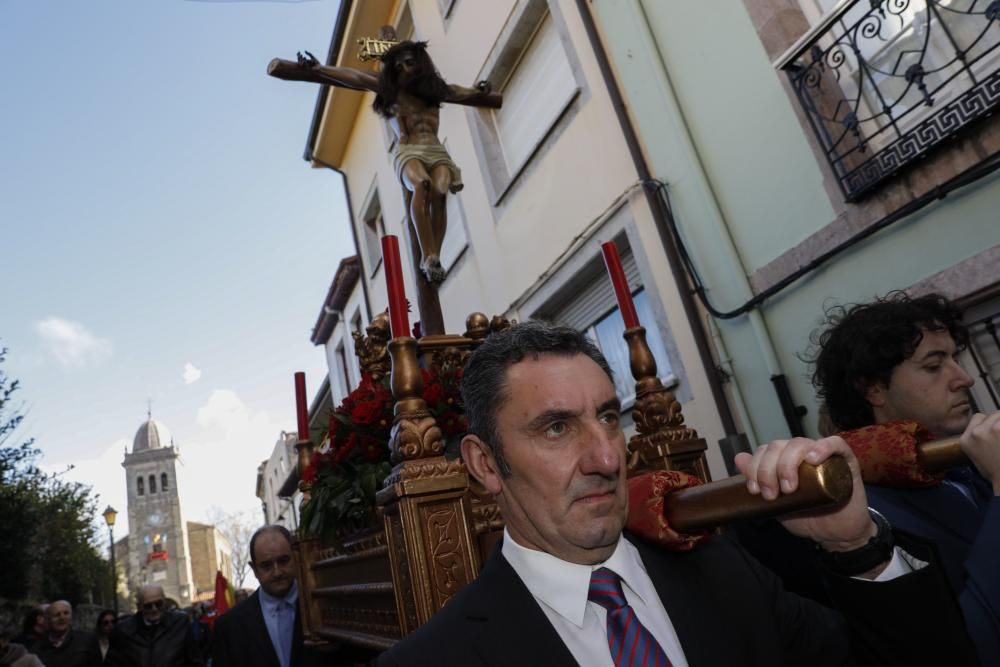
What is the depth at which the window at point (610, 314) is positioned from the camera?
6.06 m

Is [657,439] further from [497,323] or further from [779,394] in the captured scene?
[779,394]

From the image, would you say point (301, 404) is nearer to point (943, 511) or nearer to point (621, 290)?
point (621, 290)

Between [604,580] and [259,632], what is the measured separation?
3.17 metres

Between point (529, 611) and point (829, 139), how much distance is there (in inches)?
162

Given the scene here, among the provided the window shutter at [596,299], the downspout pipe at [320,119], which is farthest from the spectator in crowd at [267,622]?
the downspout pipe at [320,119]

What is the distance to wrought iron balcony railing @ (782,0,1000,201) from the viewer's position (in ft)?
12.0

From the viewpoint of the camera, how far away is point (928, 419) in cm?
193

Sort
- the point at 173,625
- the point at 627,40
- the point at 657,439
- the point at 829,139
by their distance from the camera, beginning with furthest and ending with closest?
1. the point at 627,40
2. the point at 173,625
3. the point at 829,139
4. the point at 657,439

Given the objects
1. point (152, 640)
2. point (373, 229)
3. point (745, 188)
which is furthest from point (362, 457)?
point (373, 229)

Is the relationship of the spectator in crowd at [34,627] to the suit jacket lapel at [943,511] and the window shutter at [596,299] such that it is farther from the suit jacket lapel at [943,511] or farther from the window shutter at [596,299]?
the suit jacket lapel at [943,511]

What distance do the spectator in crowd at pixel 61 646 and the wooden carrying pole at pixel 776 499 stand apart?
6485 millimetres

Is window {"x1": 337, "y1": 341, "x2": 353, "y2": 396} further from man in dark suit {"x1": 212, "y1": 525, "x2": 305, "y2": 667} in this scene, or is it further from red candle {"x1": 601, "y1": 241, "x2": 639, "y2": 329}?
red candle {"x1": 601, "y1": 241, "x2": 639, "y2": 329}

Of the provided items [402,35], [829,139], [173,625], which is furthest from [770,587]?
[402,35]

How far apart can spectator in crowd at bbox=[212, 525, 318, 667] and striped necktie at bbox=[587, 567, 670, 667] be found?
2.79 meters
